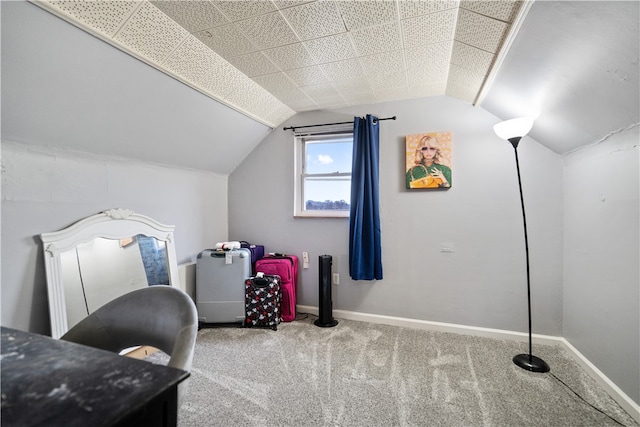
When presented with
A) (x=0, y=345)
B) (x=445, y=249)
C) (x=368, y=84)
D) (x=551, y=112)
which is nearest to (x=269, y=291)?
(x=445, y=249)

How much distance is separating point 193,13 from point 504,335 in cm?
343

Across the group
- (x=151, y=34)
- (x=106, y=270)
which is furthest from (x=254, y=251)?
(x=151, y=34)

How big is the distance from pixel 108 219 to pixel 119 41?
128 cm

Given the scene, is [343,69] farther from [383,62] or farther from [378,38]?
[378,38]

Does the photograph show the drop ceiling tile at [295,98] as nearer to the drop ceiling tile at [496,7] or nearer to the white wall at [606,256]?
the drop ceiling tile at [496,7]

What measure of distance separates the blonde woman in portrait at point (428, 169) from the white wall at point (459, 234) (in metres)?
0.09

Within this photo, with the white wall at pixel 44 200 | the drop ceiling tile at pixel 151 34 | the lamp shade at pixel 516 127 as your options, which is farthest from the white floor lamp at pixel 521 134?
the white wall at pixel 44 200

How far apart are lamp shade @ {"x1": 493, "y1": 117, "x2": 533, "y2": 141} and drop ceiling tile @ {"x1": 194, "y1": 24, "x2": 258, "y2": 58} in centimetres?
188

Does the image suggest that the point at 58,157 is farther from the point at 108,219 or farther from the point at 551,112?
the point at 551,112

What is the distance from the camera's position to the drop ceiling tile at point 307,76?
2.25 meters

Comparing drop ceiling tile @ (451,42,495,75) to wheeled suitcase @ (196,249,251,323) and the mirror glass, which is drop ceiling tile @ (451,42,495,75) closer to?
wheeled suitcase @ (196,249,251,323)

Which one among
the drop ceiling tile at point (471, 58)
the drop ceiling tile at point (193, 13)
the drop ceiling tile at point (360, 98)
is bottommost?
the drop ceiling tile at point (471, 58)

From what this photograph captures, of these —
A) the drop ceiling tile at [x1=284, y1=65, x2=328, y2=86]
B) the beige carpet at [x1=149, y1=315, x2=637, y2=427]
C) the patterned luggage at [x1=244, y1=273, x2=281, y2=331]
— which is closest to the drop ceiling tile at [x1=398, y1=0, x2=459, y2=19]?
the drop ceiling tile at [x1=284, y1=65, x2=328, y2=86]

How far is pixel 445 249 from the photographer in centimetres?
269
